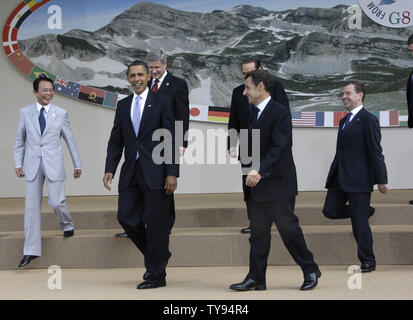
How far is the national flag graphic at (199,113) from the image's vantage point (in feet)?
21.6

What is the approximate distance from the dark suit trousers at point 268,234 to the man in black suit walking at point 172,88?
2.83 ft

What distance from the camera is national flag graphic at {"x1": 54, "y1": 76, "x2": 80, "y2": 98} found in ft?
21.6

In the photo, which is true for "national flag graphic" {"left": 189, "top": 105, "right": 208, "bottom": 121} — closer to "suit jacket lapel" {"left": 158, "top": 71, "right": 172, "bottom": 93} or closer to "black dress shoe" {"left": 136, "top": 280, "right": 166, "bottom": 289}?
"suit jacket lapel" {"left": 158, "top": 71, "right": 172, "bottom": 93}

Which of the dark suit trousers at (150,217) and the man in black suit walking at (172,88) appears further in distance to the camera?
the man in black suit walking at (172,88)

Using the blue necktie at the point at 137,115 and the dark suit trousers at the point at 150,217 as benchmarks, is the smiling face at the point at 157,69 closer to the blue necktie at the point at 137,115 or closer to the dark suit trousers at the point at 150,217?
the blue necktie at the point at 137,115

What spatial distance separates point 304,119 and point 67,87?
2643 millimetres

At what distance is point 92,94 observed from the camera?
662 cm

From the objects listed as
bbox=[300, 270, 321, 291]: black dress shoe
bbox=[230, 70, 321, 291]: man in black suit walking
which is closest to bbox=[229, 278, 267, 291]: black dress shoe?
bbox=[230, 70, 321, 291]: man in black suit walking

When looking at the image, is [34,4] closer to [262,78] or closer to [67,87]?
[67,87]

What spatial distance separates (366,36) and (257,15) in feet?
4.00

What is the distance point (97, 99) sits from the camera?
662cm

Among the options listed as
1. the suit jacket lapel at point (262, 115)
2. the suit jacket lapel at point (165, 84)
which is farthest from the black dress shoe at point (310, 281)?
the suit jacket lapel at point (165, 84)

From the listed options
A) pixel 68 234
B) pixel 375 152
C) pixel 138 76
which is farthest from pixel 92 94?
pixel 375 152
